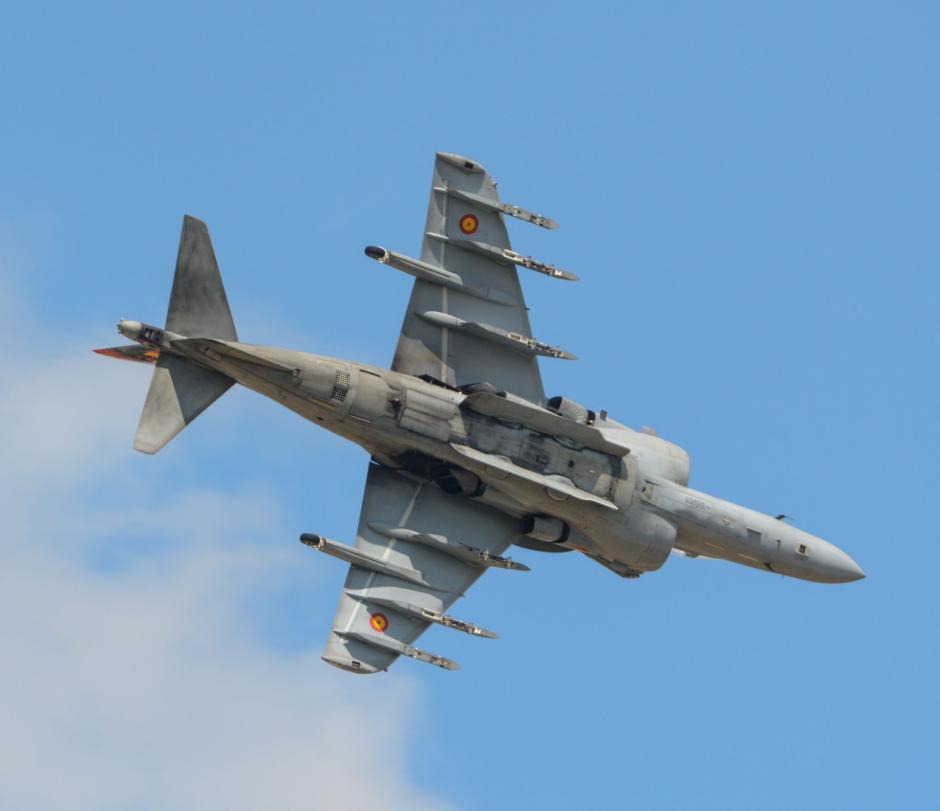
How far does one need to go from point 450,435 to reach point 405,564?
13.9ft

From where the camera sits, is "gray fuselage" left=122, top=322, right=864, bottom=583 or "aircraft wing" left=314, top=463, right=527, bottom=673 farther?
"aircraft wing" left=314, top=463, right=527, bottom=673

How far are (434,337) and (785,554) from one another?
38.2 feet

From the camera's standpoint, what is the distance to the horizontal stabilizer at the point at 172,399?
2219 inches

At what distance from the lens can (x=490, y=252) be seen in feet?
196

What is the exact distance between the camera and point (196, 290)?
185 ft

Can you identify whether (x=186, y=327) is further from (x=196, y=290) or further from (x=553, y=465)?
(x=553, y=465)

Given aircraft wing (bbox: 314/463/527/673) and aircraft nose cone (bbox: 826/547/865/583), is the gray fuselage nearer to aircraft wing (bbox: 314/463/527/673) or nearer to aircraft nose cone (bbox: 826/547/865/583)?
aircraft nose cone (bbox: 826/547/865/583)

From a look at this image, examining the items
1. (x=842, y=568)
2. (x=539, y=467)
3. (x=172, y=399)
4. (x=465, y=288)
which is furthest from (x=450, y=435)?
(x=842, y=568)

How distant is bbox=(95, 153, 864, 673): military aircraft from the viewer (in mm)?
56594

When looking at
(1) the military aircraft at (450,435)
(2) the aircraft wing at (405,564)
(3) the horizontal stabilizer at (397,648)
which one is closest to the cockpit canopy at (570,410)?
(1) the military aircraft at (450,435)

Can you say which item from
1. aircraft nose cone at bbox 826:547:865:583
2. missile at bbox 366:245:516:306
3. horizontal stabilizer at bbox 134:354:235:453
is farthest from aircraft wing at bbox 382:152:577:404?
aircraft nose cone at bbox 826:547:865:583

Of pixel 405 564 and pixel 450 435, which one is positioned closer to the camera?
pixel 450 435

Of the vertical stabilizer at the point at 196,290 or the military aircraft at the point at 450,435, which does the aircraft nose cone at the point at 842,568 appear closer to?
the military aircraft at the point at 450,435

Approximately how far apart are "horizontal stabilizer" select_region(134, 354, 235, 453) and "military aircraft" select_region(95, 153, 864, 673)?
0.03 m
